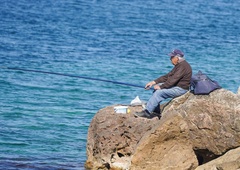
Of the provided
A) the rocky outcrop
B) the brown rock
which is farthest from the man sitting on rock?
the rocky outcrop

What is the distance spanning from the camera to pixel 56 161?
14.7 m

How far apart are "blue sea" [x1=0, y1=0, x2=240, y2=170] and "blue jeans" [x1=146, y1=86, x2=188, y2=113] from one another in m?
2.20

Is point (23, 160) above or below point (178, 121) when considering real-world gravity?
below

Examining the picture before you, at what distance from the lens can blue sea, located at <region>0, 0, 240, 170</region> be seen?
54.4ft

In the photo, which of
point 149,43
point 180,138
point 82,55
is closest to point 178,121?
point 180,138

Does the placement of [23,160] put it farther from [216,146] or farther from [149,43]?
[149,43]

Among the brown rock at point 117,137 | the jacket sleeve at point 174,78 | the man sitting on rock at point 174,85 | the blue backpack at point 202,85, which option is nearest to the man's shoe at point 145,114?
the man sitting on rock at point 174,85

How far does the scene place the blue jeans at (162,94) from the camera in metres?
12.8

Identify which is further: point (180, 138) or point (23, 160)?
point (23, 160)

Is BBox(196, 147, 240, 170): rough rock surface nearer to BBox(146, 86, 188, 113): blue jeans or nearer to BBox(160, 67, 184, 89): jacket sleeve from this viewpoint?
BBox(146, 86, 188, 113): blue jeans

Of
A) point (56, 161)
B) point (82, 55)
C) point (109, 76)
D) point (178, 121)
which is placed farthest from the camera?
point (82, 55)

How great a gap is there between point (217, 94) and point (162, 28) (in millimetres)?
24337

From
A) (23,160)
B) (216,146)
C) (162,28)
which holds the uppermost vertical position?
(216,146)

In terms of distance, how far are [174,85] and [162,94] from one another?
0.29 metres
